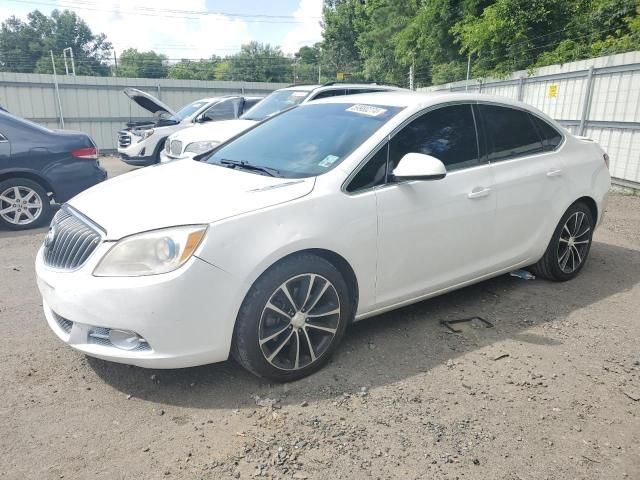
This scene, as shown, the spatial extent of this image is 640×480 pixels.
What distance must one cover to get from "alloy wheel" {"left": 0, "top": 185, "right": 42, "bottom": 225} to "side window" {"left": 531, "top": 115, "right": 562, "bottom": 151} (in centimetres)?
619

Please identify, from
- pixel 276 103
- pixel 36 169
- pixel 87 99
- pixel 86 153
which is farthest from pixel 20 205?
pixel 87 99

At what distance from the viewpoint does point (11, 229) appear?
6.76m

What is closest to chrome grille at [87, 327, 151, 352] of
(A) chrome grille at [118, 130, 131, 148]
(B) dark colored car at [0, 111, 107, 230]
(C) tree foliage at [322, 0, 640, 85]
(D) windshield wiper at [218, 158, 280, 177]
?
(D) windshield wiper at [218, 158, 280, 177]

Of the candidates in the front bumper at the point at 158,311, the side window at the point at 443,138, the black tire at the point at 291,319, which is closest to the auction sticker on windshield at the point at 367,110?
the side window at the point at 443,138

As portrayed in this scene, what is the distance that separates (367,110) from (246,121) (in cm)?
512

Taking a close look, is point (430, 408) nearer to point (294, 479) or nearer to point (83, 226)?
point (294, 479)

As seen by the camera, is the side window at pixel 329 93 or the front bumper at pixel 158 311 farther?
the side window at pixel 329 93

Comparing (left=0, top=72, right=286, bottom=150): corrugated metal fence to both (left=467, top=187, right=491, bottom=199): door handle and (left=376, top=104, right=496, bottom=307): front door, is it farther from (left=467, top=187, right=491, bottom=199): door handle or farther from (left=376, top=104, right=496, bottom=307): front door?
(left=467, top=187, right=491, bottom=199): door handle

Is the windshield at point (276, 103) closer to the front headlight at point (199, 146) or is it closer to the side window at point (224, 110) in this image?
the front headlight at point (199, 146)

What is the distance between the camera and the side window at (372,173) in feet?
10.3

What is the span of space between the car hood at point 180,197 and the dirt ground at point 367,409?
1.00 metres

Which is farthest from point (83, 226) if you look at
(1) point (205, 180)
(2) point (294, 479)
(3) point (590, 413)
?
(3) point (590, 413)

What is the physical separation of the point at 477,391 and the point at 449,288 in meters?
0.96

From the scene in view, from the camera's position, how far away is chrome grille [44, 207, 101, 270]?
2779 millimetres
